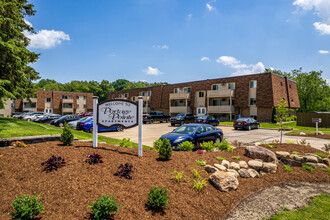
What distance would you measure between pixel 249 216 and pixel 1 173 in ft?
18.6

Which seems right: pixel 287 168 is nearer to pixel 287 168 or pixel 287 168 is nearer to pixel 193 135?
pixel 287 168

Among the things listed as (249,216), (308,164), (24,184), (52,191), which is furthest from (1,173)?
(308,164)

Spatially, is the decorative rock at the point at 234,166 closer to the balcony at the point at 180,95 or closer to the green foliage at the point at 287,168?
the green foliage at the point at 287,168

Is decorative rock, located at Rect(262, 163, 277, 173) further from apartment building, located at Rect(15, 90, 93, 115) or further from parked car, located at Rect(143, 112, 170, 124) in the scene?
apartment building, located at Rect(15, 90, 93, 115)

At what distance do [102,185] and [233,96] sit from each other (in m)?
35.7

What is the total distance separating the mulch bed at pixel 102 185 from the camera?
3755mm

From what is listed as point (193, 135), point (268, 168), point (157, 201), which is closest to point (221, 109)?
point (193, 135)

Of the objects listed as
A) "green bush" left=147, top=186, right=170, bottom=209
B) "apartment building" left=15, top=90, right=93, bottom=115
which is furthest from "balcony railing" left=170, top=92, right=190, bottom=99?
"green bush" left=147, top=186, right=170, bottom=209

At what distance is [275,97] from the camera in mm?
32781

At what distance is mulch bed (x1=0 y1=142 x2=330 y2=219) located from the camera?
3.75 m

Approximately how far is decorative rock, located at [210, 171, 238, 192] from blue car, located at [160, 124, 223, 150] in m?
4.00

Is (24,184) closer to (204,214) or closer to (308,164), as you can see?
(204,214)

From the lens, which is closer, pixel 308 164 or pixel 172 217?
pixel 172 217

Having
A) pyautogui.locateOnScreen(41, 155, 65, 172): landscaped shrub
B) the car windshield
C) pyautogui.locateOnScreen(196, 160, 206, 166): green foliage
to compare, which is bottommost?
pyautogui.locateOnScreen(196, 160, 206, 166): green foliage
